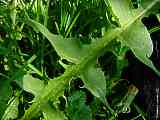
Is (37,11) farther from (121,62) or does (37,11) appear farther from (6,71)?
(121,62)

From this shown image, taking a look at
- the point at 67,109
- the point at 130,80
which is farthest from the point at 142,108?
the point at 67,109

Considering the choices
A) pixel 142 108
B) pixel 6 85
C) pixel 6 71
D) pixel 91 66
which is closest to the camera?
pixel 91 66

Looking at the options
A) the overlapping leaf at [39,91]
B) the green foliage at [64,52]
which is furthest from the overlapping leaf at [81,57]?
the overlapping leaf at [39,91]

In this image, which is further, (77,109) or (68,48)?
(77,109)

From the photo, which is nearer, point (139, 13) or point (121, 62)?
point (139, 13)

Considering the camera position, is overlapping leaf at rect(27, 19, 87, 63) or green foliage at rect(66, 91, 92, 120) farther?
green foliage at rect(66, 91, 92, 120)

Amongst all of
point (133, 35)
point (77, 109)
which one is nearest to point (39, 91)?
point (77, 109)

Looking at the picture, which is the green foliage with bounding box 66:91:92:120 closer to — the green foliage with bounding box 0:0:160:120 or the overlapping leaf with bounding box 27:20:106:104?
the green foliage with bounding box 0:0:160:120

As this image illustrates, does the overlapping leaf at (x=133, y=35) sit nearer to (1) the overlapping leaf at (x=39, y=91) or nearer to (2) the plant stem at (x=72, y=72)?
(2) the plant stem at (x=72, y=72)

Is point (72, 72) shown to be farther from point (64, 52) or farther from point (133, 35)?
point (133, 35)

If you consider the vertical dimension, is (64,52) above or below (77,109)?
above

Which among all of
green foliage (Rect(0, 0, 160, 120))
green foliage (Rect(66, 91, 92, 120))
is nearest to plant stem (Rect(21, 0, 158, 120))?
green foliage (Rect(0, 0, 160, 120))
